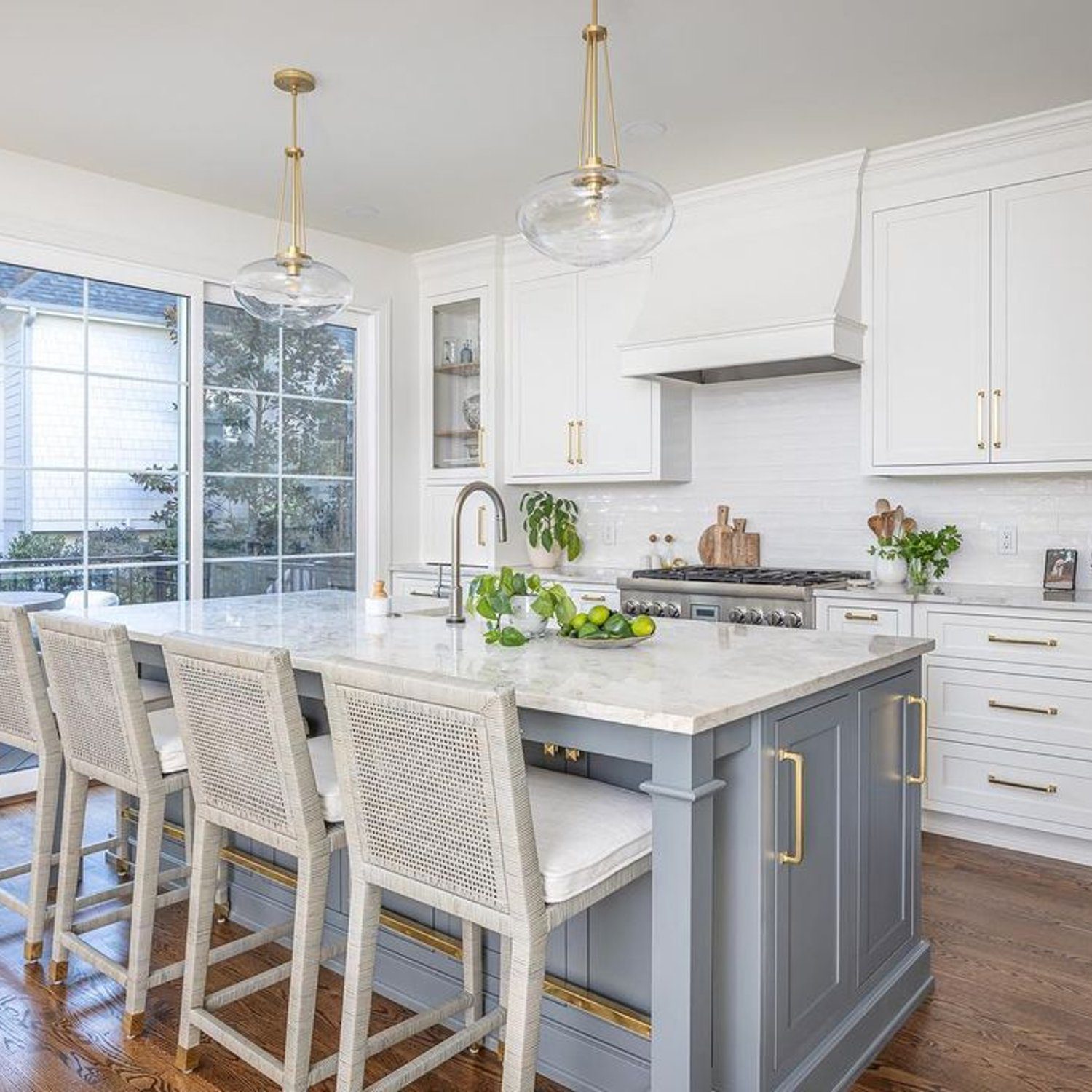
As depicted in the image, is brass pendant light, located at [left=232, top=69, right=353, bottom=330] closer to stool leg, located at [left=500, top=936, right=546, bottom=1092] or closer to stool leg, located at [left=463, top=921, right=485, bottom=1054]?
stool leg, located at [left=463, top=921, right=485, bottom=1054]

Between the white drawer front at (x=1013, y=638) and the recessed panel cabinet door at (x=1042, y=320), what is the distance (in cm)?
65

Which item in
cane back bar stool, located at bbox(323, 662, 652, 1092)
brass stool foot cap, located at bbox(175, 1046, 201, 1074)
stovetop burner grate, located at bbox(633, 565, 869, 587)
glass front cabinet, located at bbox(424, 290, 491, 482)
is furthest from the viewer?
glass front cabinet, located at bbox(424, 290, 491, 482)

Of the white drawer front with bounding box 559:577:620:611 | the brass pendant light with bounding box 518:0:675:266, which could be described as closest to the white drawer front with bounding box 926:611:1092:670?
the white drawer front with bounding box 559:577:620:611

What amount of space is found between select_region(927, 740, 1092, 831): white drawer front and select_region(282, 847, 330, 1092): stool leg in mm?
2601

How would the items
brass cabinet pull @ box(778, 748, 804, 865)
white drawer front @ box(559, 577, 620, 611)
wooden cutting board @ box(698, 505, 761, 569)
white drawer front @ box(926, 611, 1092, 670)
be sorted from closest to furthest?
brass cabinet pull @ box(778, 748, 804, 865) < white drawer front @ box(926, 611, 1092, 670) < white drawer front @ box(559, 577, 620, 611) < wooden cutting board @ box(698, 505, 761, 569)

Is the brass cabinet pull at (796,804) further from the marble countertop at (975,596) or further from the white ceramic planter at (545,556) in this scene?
the white ceramic planter at (545,556)

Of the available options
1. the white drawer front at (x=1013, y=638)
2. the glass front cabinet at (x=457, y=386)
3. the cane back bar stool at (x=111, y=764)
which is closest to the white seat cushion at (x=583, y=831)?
the cane back bar stool at (x=111, y=764)

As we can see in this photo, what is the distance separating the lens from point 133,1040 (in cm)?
227

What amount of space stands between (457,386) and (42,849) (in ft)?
11.7

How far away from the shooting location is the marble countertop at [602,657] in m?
1.74

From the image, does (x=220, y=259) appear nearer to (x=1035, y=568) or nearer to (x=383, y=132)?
(x=383, y=132)

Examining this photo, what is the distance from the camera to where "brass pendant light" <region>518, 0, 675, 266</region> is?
92.9 inches

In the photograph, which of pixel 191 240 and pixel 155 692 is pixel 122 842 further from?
pixel 191 240

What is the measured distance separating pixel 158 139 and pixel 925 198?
3080 mm
